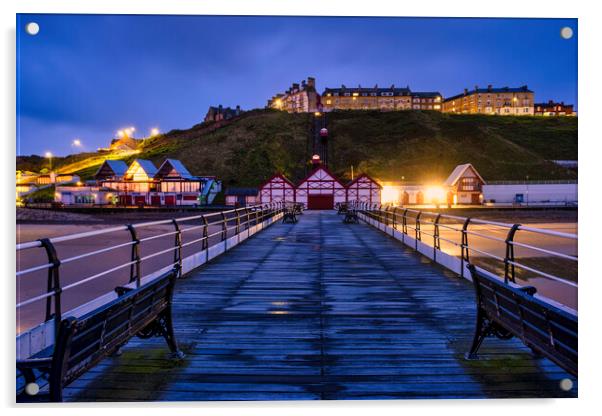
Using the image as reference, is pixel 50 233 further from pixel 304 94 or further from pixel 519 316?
pixel 304 94

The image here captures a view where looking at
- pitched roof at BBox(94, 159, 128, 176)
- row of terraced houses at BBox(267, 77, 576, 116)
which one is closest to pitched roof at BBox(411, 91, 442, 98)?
row of terraced houses at BBox(267, 77, 576, 116)

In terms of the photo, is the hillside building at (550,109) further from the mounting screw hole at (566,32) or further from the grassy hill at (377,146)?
the mounting screw hole at (566,32)

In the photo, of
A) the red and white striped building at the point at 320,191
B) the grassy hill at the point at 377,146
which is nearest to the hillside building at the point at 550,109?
the grassy hill at the point at 377,146

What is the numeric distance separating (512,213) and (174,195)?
52397 mm

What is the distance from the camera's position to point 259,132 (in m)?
118

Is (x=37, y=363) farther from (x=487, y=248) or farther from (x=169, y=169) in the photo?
(x=169, y=169)

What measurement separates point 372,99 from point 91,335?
157 meters

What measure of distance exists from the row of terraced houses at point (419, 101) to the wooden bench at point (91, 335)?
14625 centimetres

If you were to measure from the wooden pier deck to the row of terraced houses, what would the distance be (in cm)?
14312

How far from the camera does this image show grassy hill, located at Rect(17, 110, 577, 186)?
3469 inches

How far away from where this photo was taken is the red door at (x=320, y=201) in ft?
210

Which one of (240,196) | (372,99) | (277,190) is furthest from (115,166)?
(372,99)
